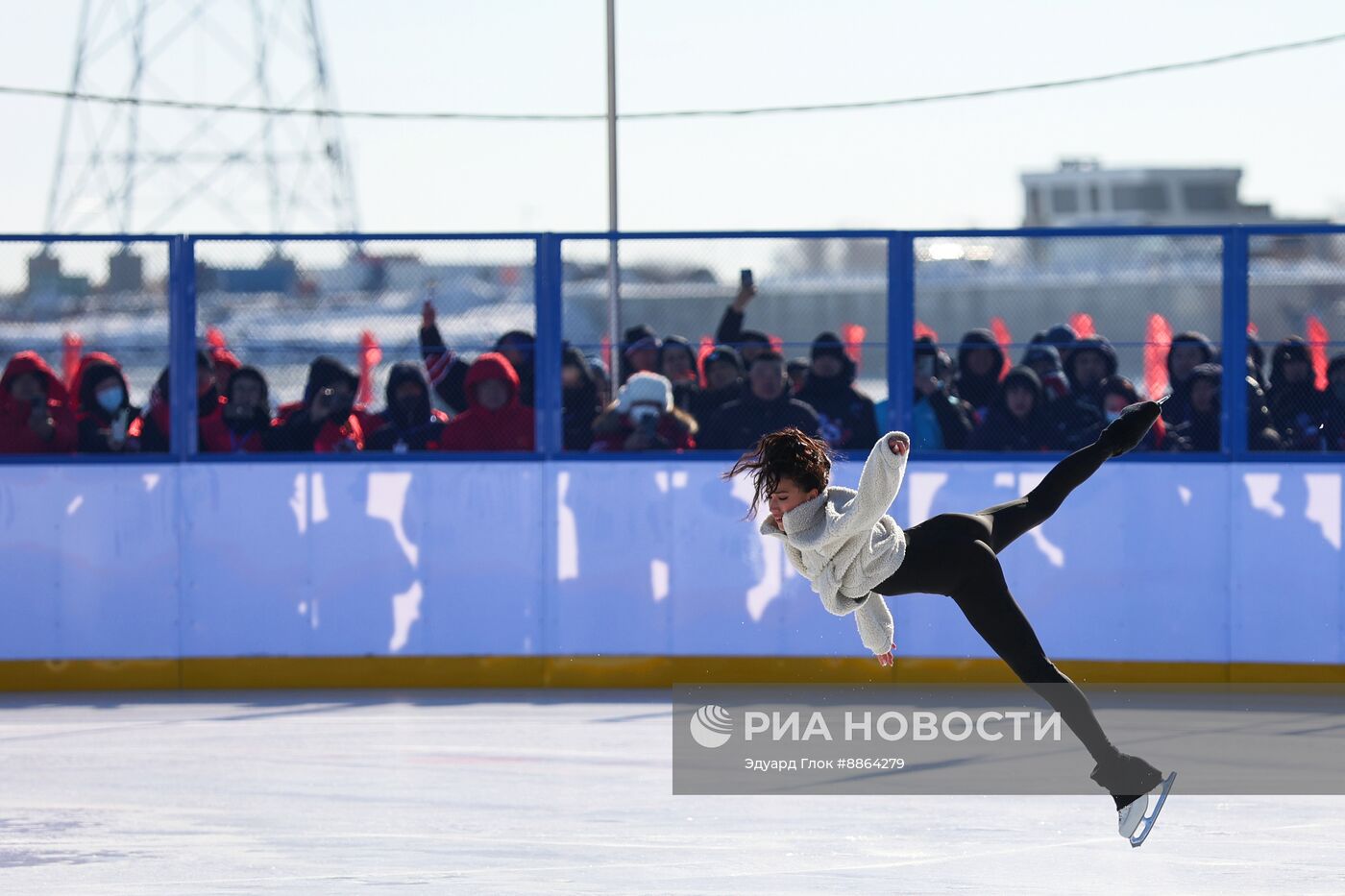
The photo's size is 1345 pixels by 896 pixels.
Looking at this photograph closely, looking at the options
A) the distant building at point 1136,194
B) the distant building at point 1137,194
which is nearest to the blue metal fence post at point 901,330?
the distant building at point 1136,194

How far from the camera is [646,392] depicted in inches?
496

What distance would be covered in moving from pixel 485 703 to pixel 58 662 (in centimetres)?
256

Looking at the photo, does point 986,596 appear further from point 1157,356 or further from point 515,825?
point 1157,356

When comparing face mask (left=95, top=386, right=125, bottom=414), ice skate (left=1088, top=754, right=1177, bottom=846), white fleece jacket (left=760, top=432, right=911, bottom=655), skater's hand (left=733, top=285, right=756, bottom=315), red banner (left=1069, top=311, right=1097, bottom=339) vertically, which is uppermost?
skater's hand (left=733, top=285, right=756, bottom=315)

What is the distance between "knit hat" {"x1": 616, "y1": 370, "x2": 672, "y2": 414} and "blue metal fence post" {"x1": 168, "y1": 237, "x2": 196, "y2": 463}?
247 centimetres

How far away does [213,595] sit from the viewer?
12617 millimetres

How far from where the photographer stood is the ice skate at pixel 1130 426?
22.7 feet

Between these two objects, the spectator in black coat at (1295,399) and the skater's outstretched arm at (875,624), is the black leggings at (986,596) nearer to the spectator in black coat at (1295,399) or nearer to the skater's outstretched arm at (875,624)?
the skater's outstretched arm at (875,624)

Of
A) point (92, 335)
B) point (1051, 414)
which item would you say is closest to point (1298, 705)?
point (1051, 414)

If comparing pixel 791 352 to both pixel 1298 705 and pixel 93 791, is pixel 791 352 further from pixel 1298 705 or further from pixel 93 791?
pixel 93 791

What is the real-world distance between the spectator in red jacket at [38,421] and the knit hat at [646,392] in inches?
125

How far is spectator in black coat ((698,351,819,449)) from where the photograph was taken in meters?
12.3

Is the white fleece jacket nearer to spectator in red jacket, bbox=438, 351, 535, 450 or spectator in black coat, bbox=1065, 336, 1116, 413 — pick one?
spectator in black coat, bbox=1065, 336, 1116, 413

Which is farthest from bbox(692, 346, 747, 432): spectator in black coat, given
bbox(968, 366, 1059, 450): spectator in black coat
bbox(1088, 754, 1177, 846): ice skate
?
bbox(1088, 754, 1177, 846): ice skate
